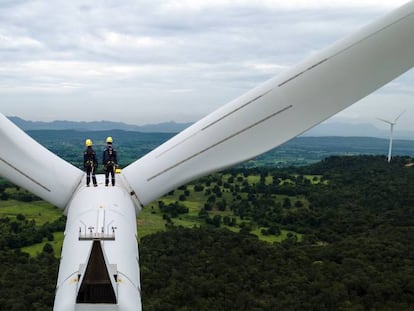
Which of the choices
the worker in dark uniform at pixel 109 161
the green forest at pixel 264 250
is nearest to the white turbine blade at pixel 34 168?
the worker in dark uniform at pixel 109 161

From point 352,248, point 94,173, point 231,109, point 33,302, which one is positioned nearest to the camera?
point 231,109

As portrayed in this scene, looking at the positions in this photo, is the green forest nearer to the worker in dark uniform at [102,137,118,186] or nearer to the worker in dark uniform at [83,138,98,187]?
the worker in dark uniform at [83,138,98,187]

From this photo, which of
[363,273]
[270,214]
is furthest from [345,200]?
[363,273]

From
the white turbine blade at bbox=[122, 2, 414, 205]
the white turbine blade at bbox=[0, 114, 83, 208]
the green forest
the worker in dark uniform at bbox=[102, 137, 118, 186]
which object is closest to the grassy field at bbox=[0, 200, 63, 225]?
the green forest

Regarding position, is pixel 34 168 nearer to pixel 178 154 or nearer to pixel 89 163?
pixel 89 163

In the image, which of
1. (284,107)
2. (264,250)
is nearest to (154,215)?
(264,250)

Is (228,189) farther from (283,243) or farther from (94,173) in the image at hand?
(94,173)
